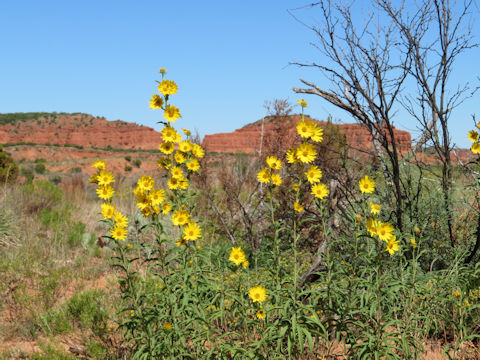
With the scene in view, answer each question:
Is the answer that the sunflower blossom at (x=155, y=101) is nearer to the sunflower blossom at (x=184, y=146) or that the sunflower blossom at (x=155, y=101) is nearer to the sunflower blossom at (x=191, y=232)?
the sunflower blossom at (x=184, y=146)

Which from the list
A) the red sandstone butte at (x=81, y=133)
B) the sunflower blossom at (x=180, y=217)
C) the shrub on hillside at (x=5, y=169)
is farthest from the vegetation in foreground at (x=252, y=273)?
the red sandstone butte at (x=81, y=133)

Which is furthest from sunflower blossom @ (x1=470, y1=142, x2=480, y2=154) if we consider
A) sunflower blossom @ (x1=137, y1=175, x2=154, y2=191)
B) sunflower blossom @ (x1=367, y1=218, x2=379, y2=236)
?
sunflower blossom @ (x1=137, y1=175, x2=154, y2=191)

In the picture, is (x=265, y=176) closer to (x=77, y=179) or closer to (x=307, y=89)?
(x=307, y=89)

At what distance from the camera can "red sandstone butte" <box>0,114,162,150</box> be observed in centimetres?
7031

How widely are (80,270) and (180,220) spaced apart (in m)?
3.85

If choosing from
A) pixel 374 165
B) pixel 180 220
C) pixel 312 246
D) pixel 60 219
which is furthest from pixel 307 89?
pixel 60 219

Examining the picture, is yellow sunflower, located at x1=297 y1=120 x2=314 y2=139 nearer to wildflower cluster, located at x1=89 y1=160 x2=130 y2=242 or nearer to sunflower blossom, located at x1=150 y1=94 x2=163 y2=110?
sunflower blossom, located at x1=150 y1=94 x2=163 y2=110

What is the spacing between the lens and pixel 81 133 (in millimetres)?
75000

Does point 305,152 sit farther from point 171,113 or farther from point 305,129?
point 171,113

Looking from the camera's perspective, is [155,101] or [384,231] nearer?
[384,231]

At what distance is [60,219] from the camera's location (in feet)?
24.8

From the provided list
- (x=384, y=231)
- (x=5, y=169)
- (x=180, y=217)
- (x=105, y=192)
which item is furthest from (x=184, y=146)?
(x=5, y=169)

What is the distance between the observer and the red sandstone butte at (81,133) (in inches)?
2768

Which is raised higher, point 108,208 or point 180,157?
point 180,157
